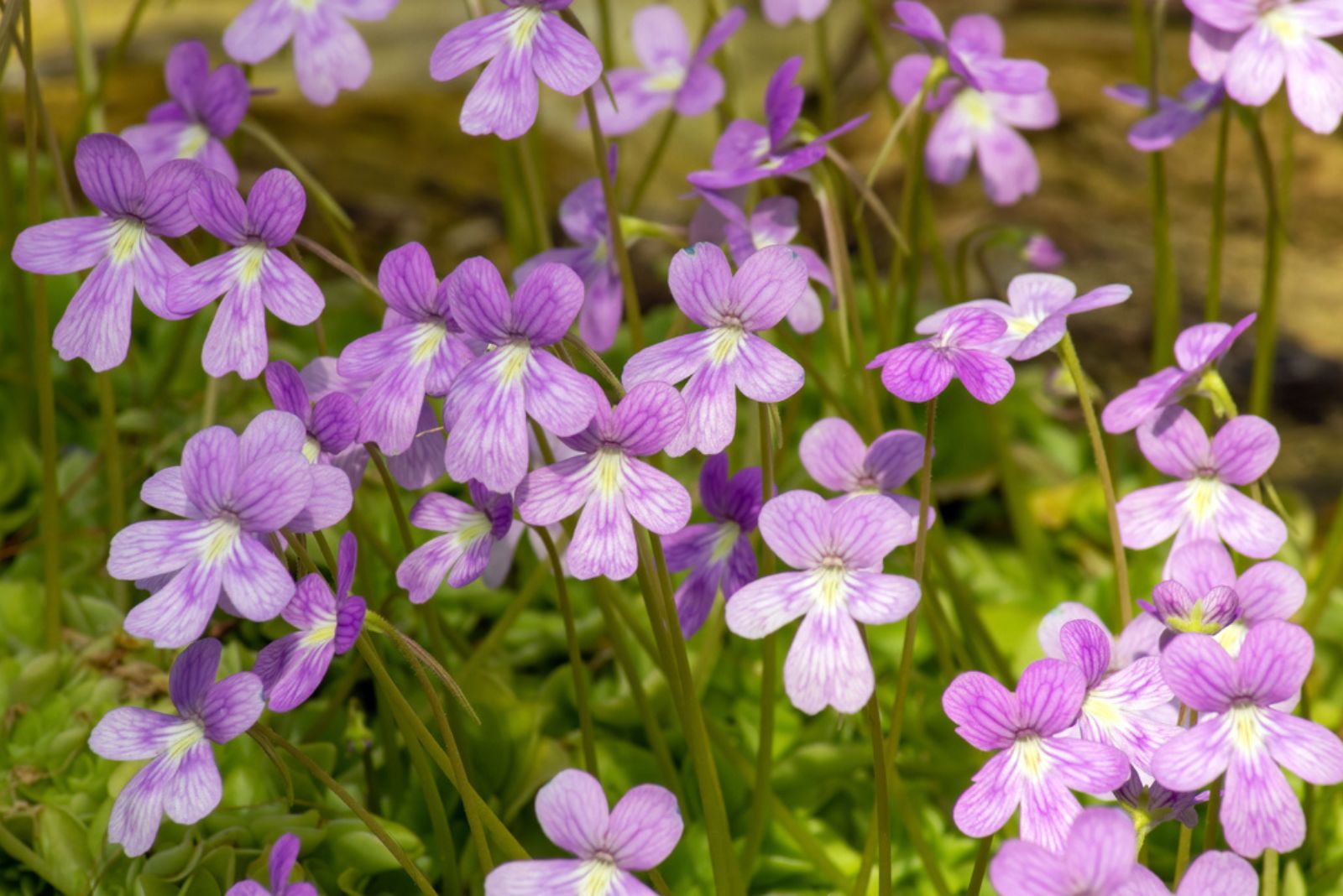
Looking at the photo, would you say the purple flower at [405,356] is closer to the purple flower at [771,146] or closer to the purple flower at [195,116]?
the purple flower at [771,146]

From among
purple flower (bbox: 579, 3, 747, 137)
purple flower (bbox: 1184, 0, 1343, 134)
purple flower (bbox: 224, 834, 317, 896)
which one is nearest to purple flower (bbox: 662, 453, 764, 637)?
purple flower (bbox: 224, 834, 317, 896)

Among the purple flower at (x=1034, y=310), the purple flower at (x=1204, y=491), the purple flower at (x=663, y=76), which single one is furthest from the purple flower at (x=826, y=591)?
the purple flower at (x=663, y=76)

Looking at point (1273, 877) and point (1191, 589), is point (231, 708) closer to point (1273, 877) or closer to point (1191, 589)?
point (1191, 589)

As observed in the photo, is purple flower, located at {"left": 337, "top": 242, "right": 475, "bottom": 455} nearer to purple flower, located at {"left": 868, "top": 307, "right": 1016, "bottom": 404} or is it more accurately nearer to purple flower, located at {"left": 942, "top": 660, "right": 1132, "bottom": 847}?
purple flower, located at {"left": 868, "top": 307, "right": 1016, "bottom": 404}

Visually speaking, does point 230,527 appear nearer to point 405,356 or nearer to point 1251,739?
point 405,356

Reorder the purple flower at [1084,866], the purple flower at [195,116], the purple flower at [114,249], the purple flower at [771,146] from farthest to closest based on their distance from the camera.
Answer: the purple flower at [195,116] < the purple flower at [771,146] < the purple flower at [114,249] < the purple flower at [1084,866]

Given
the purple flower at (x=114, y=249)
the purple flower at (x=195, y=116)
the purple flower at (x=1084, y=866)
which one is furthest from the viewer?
the purple flower at (x=195, y=116)

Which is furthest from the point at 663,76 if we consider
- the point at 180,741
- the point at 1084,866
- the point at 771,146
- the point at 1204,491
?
the point at 1084,866
